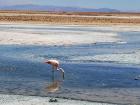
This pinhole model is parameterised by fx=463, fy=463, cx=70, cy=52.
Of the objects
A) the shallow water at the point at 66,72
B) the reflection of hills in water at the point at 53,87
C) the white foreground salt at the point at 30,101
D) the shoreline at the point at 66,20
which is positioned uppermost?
the white foreground salt at the point at 30,101

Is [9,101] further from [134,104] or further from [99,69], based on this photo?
[99,69]

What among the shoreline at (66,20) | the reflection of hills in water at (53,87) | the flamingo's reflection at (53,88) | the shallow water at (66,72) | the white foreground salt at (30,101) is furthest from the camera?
the shoreline at (66,20)

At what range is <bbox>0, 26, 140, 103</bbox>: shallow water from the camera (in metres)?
14.9

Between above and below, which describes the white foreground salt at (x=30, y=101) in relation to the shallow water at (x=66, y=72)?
above

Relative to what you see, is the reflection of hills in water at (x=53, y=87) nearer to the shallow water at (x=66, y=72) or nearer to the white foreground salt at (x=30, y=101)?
the shallow water at (x=66, y=72)

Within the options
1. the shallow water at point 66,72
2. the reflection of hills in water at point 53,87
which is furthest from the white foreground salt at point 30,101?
the reflection of hills in water at point 53,87

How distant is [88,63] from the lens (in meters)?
21.5

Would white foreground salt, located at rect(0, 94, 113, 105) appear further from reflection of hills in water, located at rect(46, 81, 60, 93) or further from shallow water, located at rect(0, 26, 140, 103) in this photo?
reflection of hills in water, located at rect(46, 81, 60, 93)

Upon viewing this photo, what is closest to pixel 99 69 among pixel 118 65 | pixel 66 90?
pixel 118 65

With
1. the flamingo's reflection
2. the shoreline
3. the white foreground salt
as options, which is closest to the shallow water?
the flamingo's reflection

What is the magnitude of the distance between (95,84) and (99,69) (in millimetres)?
3718

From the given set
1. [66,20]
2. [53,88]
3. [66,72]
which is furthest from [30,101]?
[66,20]

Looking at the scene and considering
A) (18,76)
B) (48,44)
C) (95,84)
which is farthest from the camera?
(48,44)

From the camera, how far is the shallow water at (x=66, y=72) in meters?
14.9
